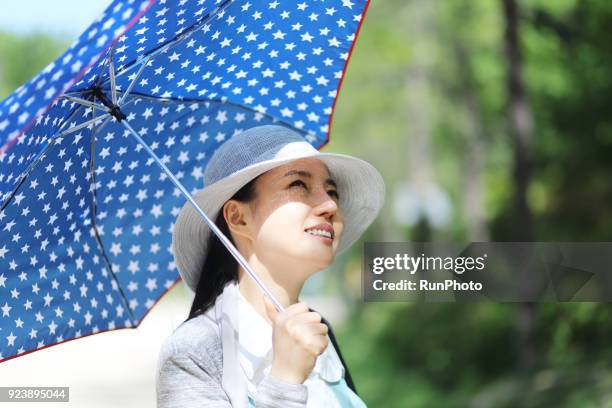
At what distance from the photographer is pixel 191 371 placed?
212cm

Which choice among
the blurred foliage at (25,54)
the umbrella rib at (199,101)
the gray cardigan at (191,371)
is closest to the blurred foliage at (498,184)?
the umbrella rib at (199,101)

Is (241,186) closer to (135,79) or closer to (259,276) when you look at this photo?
(259,276)

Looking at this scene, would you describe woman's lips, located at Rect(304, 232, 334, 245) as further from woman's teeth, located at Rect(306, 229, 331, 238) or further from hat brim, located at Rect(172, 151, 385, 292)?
hat brim, located at Rect(172, 151, 385, 292)

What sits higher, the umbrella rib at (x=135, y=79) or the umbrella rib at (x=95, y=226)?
the umbrella rib at (x=135, y=79)

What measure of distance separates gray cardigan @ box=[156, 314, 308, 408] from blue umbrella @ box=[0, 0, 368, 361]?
0.66 ft

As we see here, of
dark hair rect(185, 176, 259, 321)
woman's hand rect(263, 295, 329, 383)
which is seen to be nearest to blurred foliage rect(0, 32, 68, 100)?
dark hair rect(185, 176, 259, 321)

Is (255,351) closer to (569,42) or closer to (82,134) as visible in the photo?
(82,134)

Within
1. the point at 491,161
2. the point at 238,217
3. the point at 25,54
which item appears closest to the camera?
the point at 238,217

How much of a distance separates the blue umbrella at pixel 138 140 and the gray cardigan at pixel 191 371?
8.0 inches

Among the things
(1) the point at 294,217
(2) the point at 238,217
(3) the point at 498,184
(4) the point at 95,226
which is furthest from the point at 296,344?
(3) the point at 498,184

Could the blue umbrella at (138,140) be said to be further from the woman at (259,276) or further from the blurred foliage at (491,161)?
the blurred foliage at (491,161)

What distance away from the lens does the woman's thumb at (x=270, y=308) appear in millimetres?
2262

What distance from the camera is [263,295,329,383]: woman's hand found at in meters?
1.99

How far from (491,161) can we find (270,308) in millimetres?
13597
